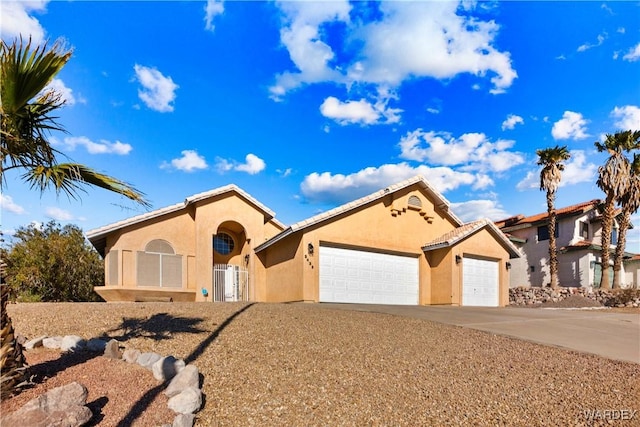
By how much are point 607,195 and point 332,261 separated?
19.5 m

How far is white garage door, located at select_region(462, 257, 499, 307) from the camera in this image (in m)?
18.9

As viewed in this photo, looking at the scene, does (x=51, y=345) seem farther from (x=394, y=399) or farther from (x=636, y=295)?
(x=636, y=295)

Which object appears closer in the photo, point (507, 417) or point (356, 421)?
point (356, 421)

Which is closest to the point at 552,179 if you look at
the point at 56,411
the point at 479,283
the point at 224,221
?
the point at 479,283

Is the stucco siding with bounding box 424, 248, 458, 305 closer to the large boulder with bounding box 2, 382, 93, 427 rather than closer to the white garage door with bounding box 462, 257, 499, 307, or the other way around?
the white garage door with bounding box 462, 257, 499, 307

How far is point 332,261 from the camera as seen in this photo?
16438 mm

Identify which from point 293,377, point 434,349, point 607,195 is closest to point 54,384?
point 293,377

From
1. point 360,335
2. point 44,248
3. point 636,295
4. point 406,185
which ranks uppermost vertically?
point 406,185

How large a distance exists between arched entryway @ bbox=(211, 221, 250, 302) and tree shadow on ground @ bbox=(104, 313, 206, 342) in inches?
366

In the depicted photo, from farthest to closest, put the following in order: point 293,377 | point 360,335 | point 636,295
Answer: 1. point 636,295
2. point 360,335
3. point 293,377

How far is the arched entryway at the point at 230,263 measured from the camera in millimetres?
18155

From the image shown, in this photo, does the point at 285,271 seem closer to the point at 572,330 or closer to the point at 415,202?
the point at 415,202

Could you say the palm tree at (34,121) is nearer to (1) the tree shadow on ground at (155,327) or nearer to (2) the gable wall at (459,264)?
(1) the tree shadow on ground at (155,327)

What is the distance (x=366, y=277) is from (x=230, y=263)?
6739mm
